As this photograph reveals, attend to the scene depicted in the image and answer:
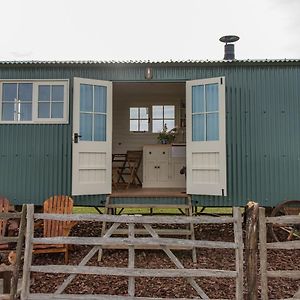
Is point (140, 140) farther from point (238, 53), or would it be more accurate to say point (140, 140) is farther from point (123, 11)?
point (123, 11)

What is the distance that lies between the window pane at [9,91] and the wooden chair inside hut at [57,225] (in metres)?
2.29

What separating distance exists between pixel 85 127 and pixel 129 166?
2.48 metres

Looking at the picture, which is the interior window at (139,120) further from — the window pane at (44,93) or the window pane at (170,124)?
the window pane at (44,93)

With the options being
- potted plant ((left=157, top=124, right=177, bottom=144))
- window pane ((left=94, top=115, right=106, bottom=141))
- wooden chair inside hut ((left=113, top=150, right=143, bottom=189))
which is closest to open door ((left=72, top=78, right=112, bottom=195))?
window pane ((left=94, top=115, right=106, bottom=141))

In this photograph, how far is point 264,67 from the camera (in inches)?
262

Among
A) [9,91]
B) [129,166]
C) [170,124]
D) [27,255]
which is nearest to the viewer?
[27,255]

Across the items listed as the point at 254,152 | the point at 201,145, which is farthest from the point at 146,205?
the point at 254,152

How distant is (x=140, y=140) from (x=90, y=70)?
123 inches

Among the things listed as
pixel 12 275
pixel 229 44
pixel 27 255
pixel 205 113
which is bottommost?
pixel 12 275

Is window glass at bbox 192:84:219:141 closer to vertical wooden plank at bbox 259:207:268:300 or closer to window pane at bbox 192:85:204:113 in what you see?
window pane at bbox 192:85:204:113

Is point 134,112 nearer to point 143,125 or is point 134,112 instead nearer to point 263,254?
point 143,125

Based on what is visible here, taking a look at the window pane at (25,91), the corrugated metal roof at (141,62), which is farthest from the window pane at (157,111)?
the window pane at (25,91)

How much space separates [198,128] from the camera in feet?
21.0

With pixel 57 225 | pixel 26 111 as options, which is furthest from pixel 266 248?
pixel 26 111
